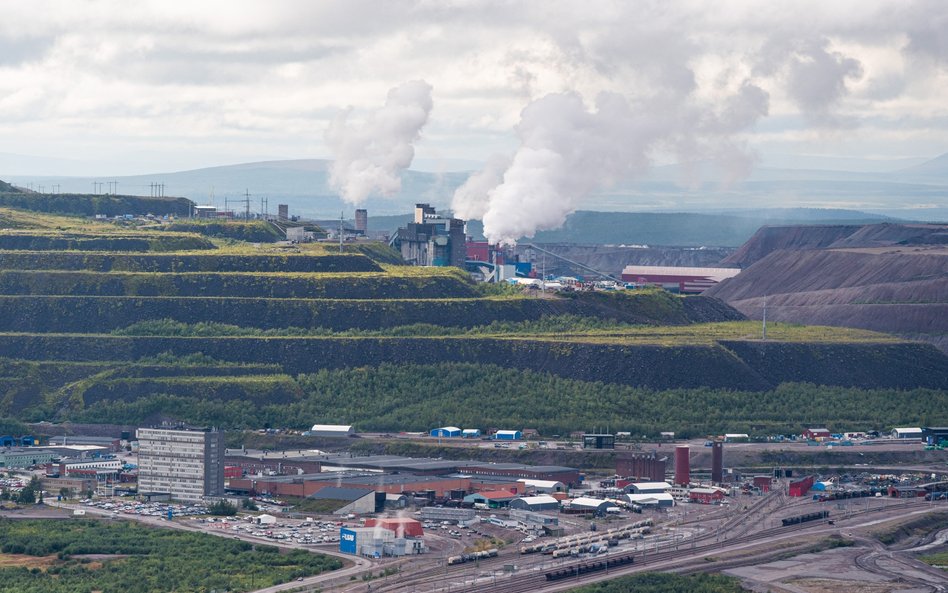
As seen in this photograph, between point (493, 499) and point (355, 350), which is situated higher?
point (355, 350)

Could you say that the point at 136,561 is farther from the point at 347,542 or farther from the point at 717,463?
the point at 717,463

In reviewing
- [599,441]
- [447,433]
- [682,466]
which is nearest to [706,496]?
[682,466]

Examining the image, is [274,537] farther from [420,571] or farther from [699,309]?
[699,309]

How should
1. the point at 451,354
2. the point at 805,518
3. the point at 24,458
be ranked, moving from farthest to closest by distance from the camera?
the point at 451,354 → the point at 24,458 → the point at 805,518

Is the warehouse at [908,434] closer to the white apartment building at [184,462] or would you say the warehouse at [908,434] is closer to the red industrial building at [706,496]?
the red industrial building at [706,496]

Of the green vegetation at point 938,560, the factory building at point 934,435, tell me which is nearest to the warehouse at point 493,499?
the green vegetation at point 938,560

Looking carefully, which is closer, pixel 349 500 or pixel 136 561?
pixel 136 561

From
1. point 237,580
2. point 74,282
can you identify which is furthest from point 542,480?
point 74,282
